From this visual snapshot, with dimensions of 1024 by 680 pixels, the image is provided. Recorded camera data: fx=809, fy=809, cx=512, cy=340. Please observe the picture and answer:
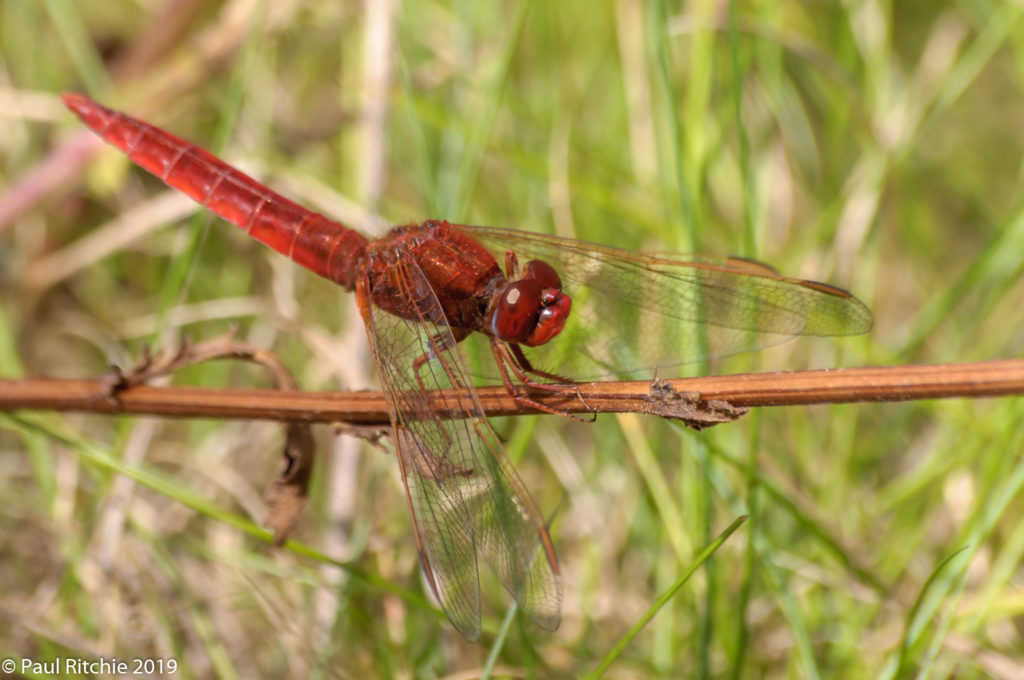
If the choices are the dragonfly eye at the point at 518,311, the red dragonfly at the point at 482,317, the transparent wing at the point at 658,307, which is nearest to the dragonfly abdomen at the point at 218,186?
the red dragonfly at the point at 482,317

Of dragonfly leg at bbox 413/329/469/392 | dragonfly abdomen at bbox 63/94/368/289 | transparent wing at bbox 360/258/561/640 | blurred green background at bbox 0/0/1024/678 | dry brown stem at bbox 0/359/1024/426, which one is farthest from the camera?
dragonfly abdomen at bbox 63/94/368/289

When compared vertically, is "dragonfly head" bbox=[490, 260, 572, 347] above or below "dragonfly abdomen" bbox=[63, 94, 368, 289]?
below

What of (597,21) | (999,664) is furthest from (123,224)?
(999,664)

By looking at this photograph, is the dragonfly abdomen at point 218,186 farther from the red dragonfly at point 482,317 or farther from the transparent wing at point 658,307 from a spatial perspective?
the transparent wing at point 658,307

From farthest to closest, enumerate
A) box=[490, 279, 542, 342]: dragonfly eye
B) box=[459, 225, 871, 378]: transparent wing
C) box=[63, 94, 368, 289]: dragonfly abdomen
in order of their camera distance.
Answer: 1. box=[63, 94, 368, 289]: dragonfly abdomen
2. box=[459, 225, 871, 378]: transparent wing
3. box=[490, 279, 542, 342]: dragonfly eye

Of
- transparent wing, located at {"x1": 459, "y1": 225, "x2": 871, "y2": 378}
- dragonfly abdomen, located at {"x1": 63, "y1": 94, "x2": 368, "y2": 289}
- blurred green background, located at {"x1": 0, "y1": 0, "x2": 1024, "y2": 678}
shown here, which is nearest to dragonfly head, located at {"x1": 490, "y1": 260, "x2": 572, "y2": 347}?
transparent wing, located at {"x1": 459, "y1": 225, "x2": 871, "y2": 378}

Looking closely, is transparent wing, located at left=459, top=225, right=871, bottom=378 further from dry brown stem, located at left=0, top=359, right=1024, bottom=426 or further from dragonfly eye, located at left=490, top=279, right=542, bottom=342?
dry brown stem, located at left=0, top=359, right=1024, bottom=426

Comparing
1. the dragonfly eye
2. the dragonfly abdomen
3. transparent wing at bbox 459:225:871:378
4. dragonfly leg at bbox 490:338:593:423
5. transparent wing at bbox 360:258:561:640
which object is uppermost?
the dragonfly abdomen
